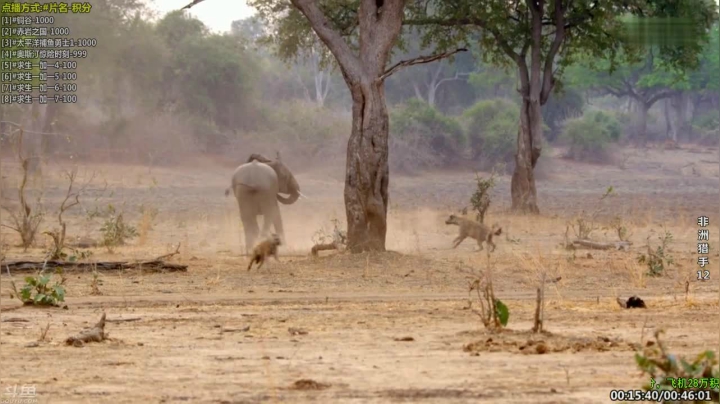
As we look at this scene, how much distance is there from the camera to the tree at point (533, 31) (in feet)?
69.8

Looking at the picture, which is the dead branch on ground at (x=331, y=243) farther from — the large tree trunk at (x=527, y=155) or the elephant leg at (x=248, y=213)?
the large tree trunk at (x=527, y=155)

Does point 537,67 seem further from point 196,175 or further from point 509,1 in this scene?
point 196,175

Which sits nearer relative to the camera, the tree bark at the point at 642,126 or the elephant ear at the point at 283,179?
the elephant ear at the point at 283,179

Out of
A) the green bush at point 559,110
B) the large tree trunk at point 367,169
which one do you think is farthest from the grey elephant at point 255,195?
the green bush at point 559,110

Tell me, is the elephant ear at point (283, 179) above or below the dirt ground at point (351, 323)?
above

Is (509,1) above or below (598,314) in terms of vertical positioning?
above

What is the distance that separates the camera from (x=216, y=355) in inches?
289

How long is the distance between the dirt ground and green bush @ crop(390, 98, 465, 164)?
1805cm

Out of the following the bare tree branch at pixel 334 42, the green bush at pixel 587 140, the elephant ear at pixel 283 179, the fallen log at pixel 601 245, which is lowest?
the fallen log at pixel 601 245

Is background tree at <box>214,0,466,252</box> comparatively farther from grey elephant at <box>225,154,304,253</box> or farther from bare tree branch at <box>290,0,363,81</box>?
grey elephant at <box>225,154,304,253</box>

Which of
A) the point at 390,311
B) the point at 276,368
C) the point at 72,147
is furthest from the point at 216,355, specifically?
the point at 72,147

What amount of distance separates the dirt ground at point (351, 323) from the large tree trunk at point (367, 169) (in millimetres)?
407

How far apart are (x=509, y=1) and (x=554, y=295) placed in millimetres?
12576

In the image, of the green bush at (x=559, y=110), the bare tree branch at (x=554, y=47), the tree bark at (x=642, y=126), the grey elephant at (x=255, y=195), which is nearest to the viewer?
the grey elephant at (x=255, y=195)
